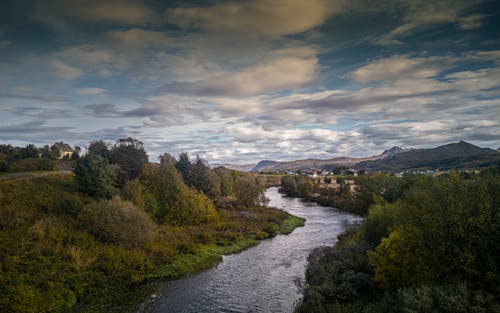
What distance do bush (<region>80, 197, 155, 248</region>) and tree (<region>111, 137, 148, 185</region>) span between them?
85.5ft

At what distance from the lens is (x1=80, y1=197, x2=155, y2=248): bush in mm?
37719

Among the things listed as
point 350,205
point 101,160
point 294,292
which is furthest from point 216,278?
point 350,205

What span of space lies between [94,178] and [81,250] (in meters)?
17.4

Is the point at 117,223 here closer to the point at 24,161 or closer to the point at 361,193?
the point at 24,161

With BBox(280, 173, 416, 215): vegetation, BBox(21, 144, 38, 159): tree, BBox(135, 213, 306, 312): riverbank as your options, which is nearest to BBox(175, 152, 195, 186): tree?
BBox(135, 213, 306, 312): riverbank

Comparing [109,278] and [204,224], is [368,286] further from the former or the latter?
[204,224]

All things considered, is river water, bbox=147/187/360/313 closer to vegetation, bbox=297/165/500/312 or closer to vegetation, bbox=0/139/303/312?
vegetation, bbox=0/139/303/312

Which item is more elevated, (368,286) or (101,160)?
(101,160)

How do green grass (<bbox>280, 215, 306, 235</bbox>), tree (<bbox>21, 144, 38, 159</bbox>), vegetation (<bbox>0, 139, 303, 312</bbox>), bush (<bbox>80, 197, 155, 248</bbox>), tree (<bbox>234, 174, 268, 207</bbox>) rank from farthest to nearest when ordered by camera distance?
tree (<bbox>234, 174, 268, 207</bbox>), tree (<bbox>21, 144, 38, 159</bbox>), green grass (<bbox>280, 215, 306, 235</bbox>), bush (<bbox>80, 197, 155, 248</bbox>), vegetation (<bbox>0, 139, 303, 312</bbox>)

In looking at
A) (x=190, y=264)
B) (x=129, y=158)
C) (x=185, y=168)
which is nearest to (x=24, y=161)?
(x=129, y=158)

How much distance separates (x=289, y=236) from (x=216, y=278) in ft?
80.0

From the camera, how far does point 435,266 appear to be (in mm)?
20250

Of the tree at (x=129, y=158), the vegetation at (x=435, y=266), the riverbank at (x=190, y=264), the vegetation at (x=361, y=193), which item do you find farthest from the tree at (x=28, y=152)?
the vegetation at (x=361, y=193)

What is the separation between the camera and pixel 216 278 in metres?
34.4
